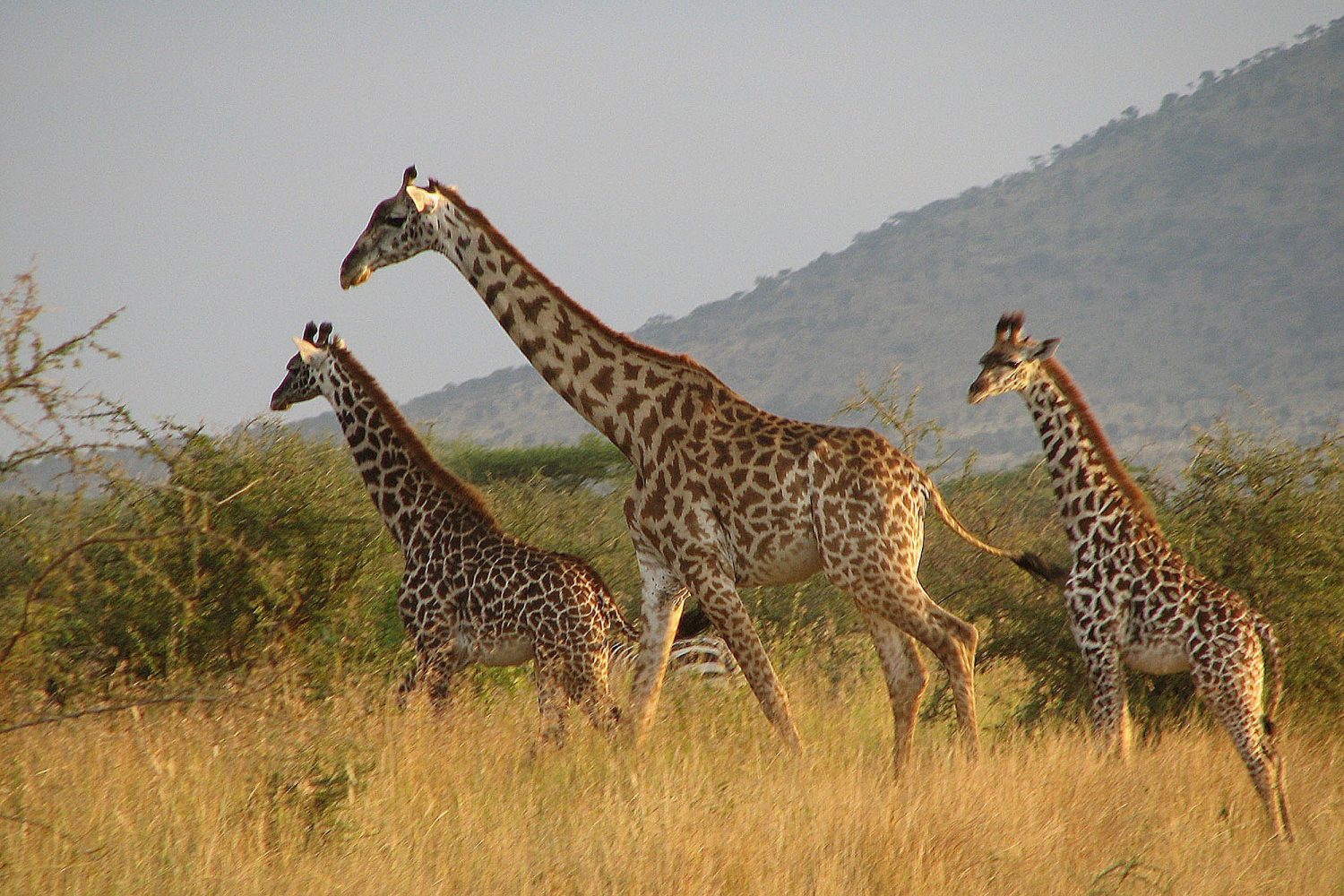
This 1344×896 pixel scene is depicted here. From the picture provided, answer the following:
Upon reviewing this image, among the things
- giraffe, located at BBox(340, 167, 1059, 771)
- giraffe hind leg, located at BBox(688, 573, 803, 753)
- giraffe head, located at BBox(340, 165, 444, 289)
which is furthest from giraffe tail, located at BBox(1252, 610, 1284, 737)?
giraffe head, located at BBox(340, 165, 444, 289)

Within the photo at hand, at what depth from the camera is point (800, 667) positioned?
32.8 ft

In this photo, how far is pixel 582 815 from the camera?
5.41 metres

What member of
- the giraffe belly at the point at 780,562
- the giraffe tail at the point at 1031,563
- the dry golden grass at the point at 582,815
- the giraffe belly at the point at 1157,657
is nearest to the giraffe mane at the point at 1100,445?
the giraffe tail at the point at 1031,563

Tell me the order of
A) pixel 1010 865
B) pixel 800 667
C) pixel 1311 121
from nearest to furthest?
pixel 1010 865, pixel 800 667, pixel 1311 121

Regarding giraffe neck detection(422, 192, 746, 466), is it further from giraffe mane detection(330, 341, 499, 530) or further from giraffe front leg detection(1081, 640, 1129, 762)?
giraffe front leg detection(1081, 640, 1129, 762)

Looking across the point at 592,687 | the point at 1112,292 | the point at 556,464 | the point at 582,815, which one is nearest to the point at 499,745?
the point at 592,687

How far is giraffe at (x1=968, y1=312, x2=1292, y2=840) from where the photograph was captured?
21.1 ft

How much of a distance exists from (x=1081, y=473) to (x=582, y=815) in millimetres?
3446

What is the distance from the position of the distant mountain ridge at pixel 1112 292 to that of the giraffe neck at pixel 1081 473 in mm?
52994

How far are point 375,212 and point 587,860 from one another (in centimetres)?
348

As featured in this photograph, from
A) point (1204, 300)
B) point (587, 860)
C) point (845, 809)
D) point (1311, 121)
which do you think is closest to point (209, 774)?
point (587, 860)

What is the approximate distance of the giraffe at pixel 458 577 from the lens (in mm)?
6934

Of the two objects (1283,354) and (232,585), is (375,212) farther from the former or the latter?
(1283,354)

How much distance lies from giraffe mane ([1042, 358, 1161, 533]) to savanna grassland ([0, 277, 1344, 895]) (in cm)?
115
